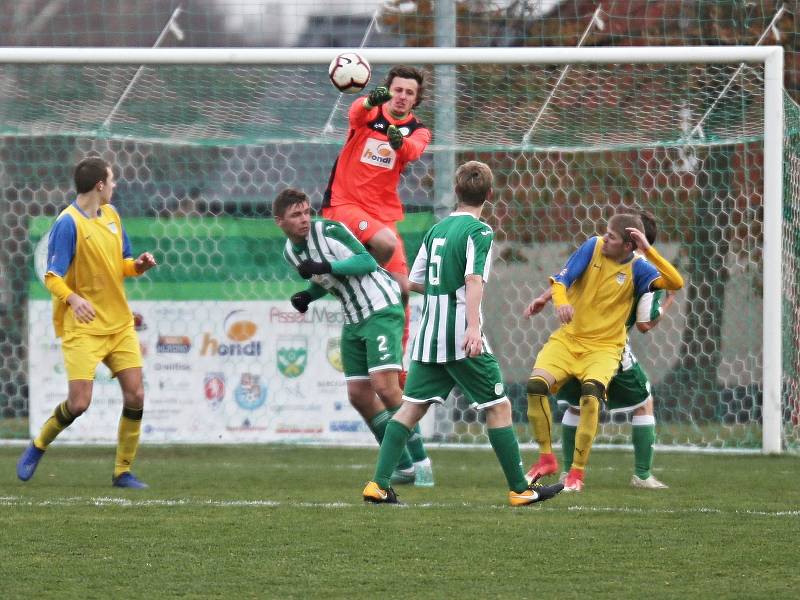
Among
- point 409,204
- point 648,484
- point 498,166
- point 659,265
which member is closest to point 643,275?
point 659,265

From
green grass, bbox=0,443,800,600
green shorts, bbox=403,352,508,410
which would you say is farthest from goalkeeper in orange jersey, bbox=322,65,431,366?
green shorts, bbox=403,352,508,410

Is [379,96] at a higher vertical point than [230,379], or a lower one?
higher

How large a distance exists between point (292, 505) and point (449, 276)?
136 cm

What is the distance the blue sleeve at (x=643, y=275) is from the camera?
7.38 m

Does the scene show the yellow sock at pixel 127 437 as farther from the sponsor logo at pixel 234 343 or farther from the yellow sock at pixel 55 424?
the sponsor logo at pixel 234 343

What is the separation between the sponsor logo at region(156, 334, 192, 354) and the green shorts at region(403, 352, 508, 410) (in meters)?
4.50

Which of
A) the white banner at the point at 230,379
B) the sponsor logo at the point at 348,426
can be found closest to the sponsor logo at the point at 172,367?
the white banner at the point at 230,379

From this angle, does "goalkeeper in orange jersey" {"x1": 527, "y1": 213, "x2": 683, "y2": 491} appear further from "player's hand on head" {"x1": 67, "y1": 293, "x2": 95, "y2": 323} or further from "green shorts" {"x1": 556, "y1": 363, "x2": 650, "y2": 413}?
"player's hand on head" {"x1": 67, "y1": 293, "x2": 95, "y2": 323}

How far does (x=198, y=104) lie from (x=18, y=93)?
4.55 feet

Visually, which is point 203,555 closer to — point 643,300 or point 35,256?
point 643,300

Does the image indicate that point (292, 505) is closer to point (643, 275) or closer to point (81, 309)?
point (81, 309)

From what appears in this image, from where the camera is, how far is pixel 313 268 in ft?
→ 22.5

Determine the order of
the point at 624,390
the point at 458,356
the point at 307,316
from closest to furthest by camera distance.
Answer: the point at 458,356 < the point at 624,390 < the point at 307,316

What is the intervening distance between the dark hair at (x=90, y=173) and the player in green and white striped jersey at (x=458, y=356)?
6.87ft
